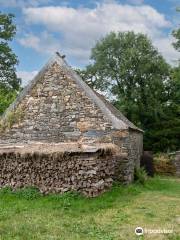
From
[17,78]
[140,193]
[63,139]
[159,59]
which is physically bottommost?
[140,193]

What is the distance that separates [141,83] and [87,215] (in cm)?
3118

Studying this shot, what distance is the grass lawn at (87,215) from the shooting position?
1005 centimetres

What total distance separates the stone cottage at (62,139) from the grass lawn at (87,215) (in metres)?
0.59

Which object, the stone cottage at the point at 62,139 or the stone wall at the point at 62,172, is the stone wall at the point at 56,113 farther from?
the stone wall at the point at 62,172

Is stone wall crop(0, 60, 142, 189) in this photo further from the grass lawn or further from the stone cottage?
the grass lawn

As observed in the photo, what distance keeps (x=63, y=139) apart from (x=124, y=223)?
6954 millimetres

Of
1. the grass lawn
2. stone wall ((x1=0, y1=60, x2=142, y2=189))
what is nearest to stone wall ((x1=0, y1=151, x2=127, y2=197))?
the grass lawn

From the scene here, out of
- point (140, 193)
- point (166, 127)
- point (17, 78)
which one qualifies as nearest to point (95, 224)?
point (140, 193)

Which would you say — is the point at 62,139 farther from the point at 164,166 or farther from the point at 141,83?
the point at 141,83

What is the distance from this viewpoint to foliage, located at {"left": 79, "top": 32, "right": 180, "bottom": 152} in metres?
→ 41.3

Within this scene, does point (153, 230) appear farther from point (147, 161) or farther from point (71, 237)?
point (147, 161)

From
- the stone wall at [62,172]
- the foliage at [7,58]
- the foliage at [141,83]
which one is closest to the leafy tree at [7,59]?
the foliage at [7,58]

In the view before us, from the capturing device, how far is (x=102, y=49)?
44.2 m

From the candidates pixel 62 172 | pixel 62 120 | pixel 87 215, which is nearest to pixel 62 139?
pixel 62 120
